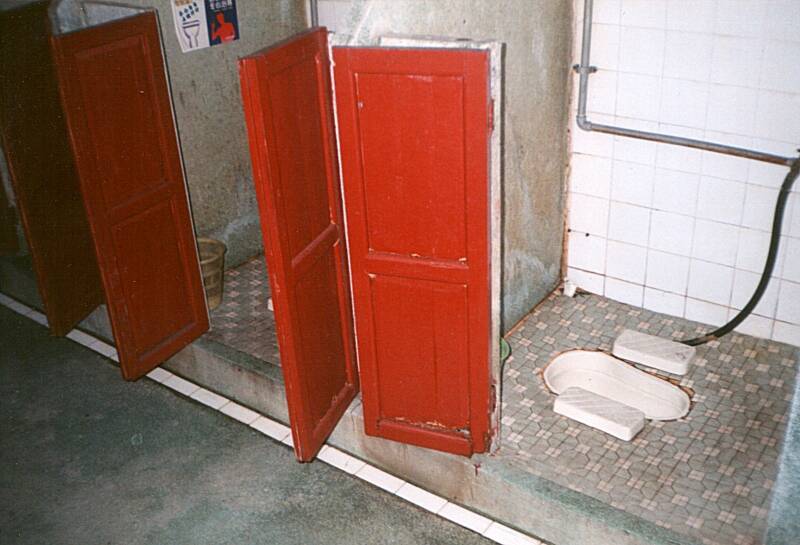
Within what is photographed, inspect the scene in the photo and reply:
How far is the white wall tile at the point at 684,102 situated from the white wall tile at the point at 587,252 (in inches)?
36.8

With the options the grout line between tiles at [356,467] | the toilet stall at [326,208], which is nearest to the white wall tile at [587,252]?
the toilet stall at [326,208]

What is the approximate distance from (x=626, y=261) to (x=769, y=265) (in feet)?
3.04

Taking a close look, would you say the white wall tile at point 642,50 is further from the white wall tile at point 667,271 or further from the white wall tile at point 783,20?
the white wall tile at point 667,271

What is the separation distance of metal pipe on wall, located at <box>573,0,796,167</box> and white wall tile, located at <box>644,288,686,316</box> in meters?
1.01

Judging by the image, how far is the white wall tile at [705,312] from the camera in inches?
196

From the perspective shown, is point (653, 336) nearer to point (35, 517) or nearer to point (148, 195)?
point (148, 195)

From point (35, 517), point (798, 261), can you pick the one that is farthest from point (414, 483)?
point (798, 261)

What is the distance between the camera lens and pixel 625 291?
534 centimetres

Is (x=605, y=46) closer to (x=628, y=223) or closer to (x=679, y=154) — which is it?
(x=679, y=154)

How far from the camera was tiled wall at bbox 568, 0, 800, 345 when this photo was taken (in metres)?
4.31

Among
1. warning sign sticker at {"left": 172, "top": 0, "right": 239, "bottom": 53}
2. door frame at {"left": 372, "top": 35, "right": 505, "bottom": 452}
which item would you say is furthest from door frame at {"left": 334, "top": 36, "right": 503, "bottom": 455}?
warning sign sticker at {"left": 172, "top": 0, "right": 239, "bottom": 53}

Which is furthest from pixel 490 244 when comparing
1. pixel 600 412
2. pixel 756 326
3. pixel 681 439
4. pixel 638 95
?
pixel 756 326

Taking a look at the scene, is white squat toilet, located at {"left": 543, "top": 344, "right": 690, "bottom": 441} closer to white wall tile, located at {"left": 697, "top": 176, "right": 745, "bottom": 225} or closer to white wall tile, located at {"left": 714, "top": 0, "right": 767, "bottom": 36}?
white wall tile, located at {"left": 697, "top": 176, "right": 745, "bottom": 225}

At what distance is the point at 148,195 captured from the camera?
→ 474cm
